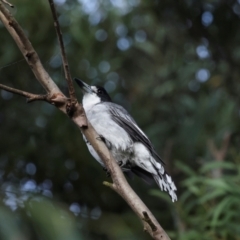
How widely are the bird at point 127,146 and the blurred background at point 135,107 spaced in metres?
0.59

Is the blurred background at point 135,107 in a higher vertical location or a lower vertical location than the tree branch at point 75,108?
higher

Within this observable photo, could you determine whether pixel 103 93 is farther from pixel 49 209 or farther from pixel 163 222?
pixel 49 209

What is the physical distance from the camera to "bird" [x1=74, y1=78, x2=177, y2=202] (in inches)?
114

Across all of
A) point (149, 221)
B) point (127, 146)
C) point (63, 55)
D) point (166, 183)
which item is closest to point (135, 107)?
point (127, 146)

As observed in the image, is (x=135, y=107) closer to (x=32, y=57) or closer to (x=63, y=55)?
Result: (x=32, y=57)

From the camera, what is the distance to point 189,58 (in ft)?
16.4

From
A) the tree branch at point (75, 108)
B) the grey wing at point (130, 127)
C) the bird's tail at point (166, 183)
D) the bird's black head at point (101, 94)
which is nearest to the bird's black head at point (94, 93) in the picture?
the bird's black head at point (101, 94)

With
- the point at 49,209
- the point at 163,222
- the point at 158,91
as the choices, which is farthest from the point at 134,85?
the point at 49,209

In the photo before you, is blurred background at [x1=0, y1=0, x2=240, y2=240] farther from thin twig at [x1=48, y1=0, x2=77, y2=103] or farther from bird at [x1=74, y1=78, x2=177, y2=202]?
thin twig at [x1=48, y1=0, x2=77, y2=103]

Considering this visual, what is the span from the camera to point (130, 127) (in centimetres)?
316

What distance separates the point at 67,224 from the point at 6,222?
212 mm

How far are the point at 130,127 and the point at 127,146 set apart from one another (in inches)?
6.1

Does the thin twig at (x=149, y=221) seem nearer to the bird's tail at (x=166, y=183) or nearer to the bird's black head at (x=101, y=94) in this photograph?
the bird's tail at (x=166, y=183)

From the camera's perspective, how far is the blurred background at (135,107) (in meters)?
4.01
